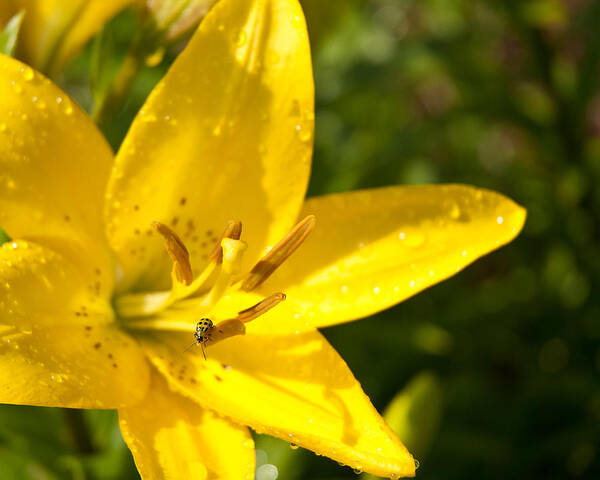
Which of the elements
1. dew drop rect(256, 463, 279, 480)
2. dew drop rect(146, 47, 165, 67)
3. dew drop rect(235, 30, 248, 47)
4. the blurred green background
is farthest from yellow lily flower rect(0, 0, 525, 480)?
the blurred green background

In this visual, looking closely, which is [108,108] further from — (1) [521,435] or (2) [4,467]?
(1) [521,435]

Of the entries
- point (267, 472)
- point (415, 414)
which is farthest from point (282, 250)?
point (267, 472)

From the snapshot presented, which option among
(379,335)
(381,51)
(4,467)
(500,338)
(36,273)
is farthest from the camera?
(381,51)

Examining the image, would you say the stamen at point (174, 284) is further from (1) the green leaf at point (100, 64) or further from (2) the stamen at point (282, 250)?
(1) the green leaf at point (100, 64)

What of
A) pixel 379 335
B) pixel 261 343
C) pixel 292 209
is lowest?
pixel 379 335

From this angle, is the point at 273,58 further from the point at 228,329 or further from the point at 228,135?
the point at 228,329

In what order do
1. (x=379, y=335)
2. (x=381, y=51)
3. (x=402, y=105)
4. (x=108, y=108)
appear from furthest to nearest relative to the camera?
(x=381, y=51), (x=402, y=105), (x=379, y=335), (x=108, y=108)

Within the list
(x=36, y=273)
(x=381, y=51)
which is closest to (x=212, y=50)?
(x=36, y=273)

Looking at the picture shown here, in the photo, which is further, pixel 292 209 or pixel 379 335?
pixel 379 335

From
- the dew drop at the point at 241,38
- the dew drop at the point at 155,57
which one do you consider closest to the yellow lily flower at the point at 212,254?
the dew drop at the point at 241,38
